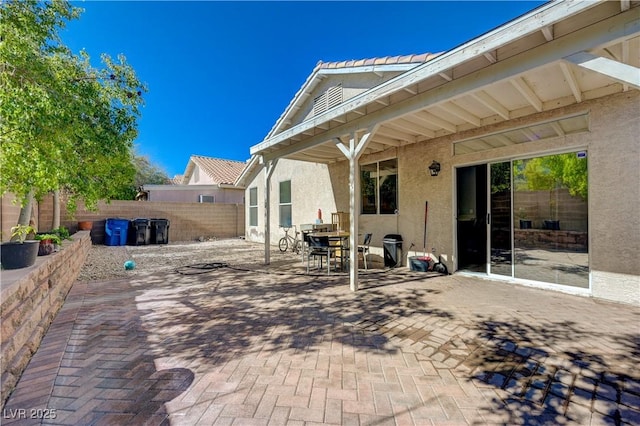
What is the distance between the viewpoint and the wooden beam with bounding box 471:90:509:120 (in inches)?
163

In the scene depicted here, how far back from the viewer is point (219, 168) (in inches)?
752

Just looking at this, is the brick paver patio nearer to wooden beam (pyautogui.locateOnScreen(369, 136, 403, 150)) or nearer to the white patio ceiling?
the white patio ceiling

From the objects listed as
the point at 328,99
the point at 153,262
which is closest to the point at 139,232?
the point at 153,262

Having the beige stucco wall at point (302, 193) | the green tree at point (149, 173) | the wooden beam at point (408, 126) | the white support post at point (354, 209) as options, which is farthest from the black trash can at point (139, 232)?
the green tree at point (149, 173)

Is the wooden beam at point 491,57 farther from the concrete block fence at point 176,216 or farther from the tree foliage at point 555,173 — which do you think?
the concrete block fence at point 176,216

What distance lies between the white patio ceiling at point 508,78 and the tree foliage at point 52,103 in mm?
3268

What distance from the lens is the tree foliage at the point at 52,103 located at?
2.96 m

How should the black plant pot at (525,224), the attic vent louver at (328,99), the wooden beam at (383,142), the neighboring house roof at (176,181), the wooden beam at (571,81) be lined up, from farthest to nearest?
the neighboring house roof at (176,181) → the attic vent louver at (328,99) → the wooden beam at (383,142) → the black plant pot at (525,224) → the wooden beam at (571,81)

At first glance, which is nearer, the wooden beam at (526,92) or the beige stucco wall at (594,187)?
the wooden beam at (526,92)

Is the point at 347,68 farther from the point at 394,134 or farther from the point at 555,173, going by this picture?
the point at 555,173

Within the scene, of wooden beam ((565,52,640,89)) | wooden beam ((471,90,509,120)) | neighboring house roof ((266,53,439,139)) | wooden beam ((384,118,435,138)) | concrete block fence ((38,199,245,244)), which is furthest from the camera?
concrete block fence ((38,199,245,244))

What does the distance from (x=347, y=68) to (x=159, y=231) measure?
34.2ft

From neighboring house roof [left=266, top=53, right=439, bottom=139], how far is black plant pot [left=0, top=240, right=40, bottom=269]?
6253mm

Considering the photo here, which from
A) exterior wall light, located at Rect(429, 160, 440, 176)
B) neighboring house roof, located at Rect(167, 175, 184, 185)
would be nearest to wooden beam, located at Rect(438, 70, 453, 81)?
exterior wall light, located at Rect(429, 160, 440, 176)
